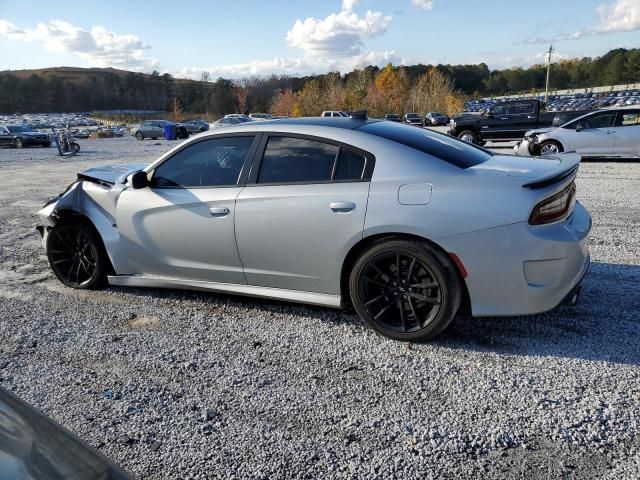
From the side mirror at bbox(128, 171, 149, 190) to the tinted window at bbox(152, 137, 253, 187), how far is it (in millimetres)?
71

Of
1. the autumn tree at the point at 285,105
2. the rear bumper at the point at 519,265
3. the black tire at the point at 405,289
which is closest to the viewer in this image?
the rear bumper at the point at 519,265

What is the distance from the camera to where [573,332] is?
359 centimetres

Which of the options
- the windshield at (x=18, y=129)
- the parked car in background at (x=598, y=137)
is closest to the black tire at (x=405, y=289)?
the parked car in background at (x=598, y=137)

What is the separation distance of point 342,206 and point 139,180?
1898 millimetres

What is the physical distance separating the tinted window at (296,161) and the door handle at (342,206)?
24 cm

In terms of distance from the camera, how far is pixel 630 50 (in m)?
127

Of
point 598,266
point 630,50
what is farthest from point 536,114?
point 630,50

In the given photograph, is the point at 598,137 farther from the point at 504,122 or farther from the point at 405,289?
the point at 405,289

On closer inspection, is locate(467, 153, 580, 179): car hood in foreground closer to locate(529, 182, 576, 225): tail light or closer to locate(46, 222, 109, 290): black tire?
locate(529, 182, 576, 225): tail light

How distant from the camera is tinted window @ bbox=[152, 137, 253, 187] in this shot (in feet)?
13.3

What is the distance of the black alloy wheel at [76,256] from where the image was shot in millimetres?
4703

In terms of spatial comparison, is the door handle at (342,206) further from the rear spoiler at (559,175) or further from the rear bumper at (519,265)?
the rear spoiler at (559,175)

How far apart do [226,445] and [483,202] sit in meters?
2.13

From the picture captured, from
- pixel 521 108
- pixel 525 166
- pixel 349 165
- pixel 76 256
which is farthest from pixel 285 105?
pixel 525 166
